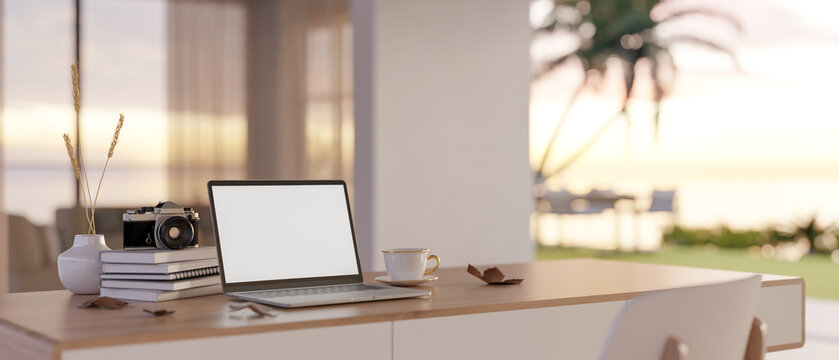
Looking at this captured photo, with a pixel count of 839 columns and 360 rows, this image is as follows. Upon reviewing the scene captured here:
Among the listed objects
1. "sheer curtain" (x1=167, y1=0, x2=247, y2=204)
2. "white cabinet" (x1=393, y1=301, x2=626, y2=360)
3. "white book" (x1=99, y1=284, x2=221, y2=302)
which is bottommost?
"white cabinet" (x1=393, y1=301, x2=626, y2=360)

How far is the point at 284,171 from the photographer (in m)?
5.93

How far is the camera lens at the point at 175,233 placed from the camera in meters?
1.83

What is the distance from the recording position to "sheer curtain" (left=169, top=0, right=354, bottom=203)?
5770 millimetres

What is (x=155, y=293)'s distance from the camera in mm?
1707

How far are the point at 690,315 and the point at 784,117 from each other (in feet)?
31.3

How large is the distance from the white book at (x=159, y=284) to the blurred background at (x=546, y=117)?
314cm

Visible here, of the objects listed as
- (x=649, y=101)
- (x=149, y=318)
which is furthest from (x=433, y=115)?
(x=649, y=101)

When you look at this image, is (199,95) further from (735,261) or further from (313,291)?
(735,261)

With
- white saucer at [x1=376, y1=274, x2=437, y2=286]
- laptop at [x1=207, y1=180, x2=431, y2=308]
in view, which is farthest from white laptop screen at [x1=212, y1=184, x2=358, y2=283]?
white saucer at [x1=376, y1=274, x2=437, y2=286]

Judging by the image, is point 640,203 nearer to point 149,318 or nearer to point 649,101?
point 649,101

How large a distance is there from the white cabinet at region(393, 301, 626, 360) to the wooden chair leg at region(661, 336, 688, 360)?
0.46m

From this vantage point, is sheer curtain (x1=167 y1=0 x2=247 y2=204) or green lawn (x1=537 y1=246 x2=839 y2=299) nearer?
sheer curtain (x1=167 y1=0 x2=247 y2=204)

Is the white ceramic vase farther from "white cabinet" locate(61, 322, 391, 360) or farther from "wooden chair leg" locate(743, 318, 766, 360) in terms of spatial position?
"wooden chair leg" locate(743, 318, 766, 360)

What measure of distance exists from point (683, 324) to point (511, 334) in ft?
1.60
